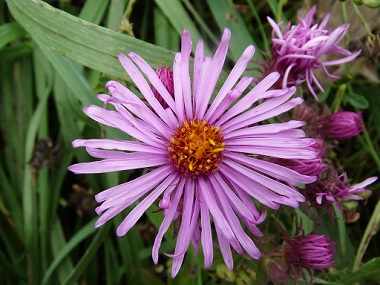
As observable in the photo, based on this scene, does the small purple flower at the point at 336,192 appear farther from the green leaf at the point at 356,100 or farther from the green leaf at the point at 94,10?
the green leaf at the point at 94,10

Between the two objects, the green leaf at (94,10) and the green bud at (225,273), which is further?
the green leaf at (94,10)

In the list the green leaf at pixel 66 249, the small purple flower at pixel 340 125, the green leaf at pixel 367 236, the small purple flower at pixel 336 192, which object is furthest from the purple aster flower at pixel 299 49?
the green leaf at pixel 66 249

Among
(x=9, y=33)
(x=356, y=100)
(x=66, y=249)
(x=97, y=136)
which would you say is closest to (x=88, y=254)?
(x=66, y=249)

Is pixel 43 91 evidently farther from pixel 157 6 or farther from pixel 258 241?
pixel 258 241

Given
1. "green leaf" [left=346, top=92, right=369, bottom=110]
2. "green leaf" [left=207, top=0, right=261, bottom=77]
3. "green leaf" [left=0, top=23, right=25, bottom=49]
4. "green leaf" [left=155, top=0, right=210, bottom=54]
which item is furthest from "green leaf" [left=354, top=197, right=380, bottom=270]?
"green leaf" [left=0, top=23, right=25, bottom=49]

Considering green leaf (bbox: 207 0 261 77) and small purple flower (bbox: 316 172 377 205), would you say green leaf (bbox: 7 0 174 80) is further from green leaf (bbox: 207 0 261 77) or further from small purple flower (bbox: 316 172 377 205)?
small purple flower (bbox: 316 172 377 205)

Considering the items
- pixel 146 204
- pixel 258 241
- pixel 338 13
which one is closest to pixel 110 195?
pixel 146 204
